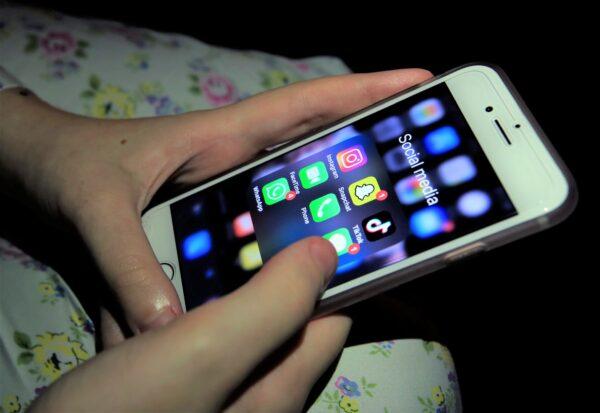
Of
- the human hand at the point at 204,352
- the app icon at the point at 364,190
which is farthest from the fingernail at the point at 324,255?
the app icon at the point at 364,190

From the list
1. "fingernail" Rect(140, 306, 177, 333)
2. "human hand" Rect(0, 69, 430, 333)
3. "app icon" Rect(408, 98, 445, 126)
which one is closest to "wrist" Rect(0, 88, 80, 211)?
"human hand" Rect(0, 69, 430, 333)

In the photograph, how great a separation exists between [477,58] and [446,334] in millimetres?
656

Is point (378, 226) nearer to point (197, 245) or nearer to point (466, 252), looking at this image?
point (466, 252)

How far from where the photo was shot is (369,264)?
510 mm

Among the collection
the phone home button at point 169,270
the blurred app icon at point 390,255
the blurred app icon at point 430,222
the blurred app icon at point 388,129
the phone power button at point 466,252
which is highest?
the blurred app icon at point 388,129

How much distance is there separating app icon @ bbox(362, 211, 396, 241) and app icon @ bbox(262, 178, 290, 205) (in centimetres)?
11

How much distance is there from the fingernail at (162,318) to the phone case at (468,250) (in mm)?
157

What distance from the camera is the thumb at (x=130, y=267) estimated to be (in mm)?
476

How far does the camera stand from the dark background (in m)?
0.86

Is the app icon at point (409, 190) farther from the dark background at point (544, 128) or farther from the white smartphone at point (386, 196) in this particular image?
the dark background at point (544, 128)

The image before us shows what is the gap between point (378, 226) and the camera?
53 centimetres

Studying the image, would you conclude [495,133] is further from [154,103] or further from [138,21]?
[138,21]

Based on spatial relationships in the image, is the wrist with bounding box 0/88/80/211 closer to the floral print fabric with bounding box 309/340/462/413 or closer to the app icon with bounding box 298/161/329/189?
the app icon with bounding box 298/161/329/189

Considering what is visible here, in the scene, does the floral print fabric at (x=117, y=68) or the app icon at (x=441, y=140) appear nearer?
the app icon at (x=441, y=140)
